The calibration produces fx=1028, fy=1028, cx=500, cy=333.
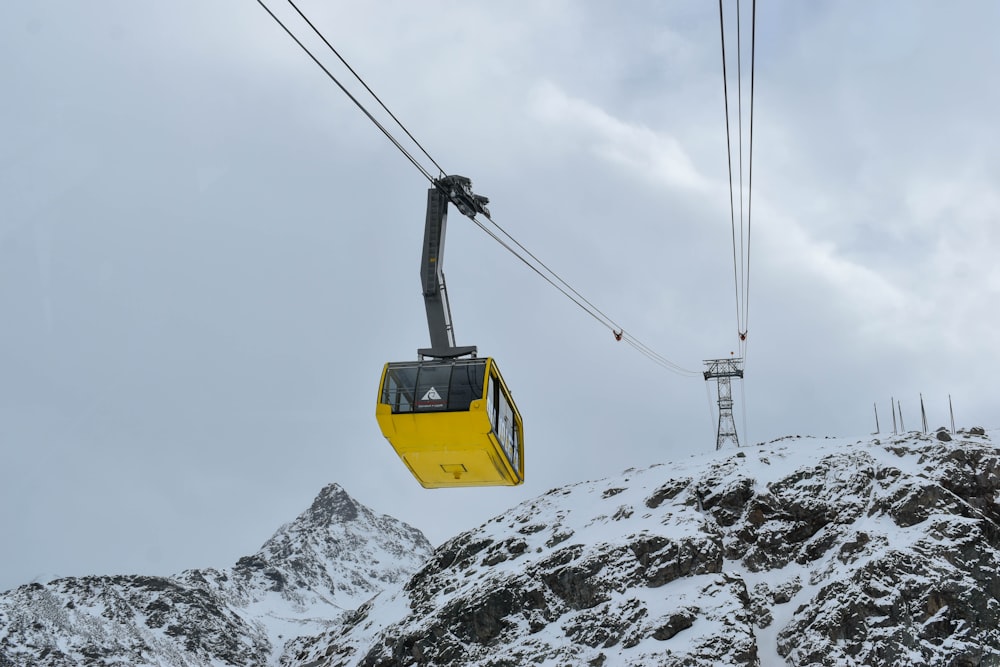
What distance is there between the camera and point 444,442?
25828 millimetres

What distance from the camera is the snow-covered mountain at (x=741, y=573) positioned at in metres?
73.8

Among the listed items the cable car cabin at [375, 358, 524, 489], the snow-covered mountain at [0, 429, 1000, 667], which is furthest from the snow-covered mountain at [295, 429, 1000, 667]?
the cable car cabin at [375, 358, 524, 489]

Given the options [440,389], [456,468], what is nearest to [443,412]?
[440,389]

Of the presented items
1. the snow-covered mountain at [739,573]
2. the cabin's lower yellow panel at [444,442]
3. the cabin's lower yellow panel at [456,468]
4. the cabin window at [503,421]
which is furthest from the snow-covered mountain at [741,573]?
the cabin's lower yellow panel at [444,442]

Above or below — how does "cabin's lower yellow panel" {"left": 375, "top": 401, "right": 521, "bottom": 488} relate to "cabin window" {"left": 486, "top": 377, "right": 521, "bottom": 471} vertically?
below

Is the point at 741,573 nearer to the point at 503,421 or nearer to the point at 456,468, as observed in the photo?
the point at 503,421

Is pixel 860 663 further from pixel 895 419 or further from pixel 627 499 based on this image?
pixel 895 419

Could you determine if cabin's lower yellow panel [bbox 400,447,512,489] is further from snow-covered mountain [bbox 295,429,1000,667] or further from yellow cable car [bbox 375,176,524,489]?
snow-covered mountain [bbox 295,429,1000,667]

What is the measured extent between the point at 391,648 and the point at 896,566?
4339 centimetres

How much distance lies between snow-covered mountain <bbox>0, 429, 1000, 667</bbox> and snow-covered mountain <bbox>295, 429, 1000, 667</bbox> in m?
0.14

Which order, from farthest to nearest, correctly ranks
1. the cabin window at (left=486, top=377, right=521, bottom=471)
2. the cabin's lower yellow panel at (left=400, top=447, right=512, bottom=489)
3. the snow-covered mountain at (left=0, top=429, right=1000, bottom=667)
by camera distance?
the snow-covered mountain at (left=0, top=429, right=1000, bottom=667) < the cabin's lower yellow panel at (left=400, top=447, right=512, bottom=489) < the cabin window at (left=486, top=377, right=521, bottom=471)

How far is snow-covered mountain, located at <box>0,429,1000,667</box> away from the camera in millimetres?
73750

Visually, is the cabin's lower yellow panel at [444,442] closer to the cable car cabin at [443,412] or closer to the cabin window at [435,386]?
the cable car cabin at [443,412]

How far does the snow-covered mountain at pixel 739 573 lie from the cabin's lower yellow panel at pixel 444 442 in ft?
168
